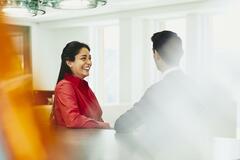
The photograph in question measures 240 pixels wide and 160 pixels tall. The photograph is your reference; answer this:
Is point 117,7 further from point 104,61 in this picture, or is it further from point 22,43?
point 22,43

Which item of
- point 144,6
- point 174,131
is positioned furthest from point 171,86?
point 144,6

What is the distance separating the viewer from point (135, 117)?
83 centimetres

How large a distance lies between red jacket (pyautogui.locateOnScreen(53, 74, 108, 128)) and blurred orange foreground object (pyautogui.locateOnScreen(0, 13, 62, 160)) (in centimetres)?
80

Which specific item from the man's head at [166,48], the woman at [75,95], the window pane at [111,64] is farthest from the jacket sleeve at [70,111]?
the window pane at [111,64]

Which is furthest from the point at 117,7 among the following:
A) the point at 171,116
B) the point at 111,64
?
the point at 171,116

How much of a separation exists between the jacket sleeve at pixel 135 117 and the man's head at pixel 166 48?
8cm

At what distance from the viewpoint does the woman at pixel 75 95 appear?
962 mm

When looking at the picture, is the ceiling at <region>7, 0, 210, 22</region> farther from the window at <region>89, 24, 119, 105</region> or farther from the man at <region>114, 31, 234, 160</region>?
the man at <region>114, 31, 234, 160</region>

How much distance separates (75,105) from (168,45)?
28 centimetres

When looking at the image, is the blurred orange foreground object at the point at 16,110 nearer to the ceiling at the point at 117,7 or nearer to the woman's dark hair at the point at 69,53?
the woman's dark hair at the point at 69,53

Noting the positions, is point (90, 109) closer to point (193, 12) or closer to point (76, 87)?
point (76, 87)

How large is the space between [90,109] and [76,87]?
7cm

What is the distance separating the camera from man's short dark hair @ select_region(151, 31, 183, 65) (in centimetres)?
82

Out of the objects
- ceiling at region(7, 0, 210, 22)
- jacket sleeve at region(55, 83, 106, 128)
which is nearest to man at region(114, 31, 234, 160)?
jacket sleeve at region(55, 83, 106, 128)
